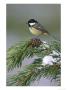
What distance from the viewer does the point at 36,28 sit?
54.3 inches

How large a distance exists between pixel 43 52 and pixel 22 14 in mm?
336

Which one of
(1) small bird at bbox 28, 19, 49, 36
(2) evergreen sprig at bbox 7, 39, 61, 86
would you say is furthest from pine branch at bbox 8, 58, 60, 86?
(1) small bird at bbox 28, 19, 49, 36

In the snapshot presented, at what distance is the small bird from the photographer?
53.8 inches

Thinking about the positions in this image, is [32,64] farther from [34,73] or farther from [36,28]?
[36,28]

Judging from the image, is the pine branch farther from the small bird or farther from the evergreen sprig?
the small bird

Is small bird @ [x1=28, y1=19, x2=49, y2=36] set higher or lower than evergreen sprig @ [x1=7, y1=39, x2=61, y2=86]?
higher

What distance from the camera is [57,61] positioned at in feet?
4.49

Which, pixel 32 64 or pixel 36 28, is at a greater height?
pixel 36 28

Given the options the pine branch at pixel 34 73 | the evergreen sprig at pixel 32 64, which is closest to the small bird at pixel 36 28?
the evergreen sprig at pixel 32 64

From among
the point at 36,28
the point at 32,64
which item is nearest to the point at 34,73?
the point at 32,64

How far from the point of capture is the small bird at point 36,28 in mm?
1366

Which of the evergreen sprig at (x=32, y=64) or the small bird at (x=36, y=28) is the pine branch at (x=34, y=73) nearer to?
the evergreen sprig at (x=32, y=64)
